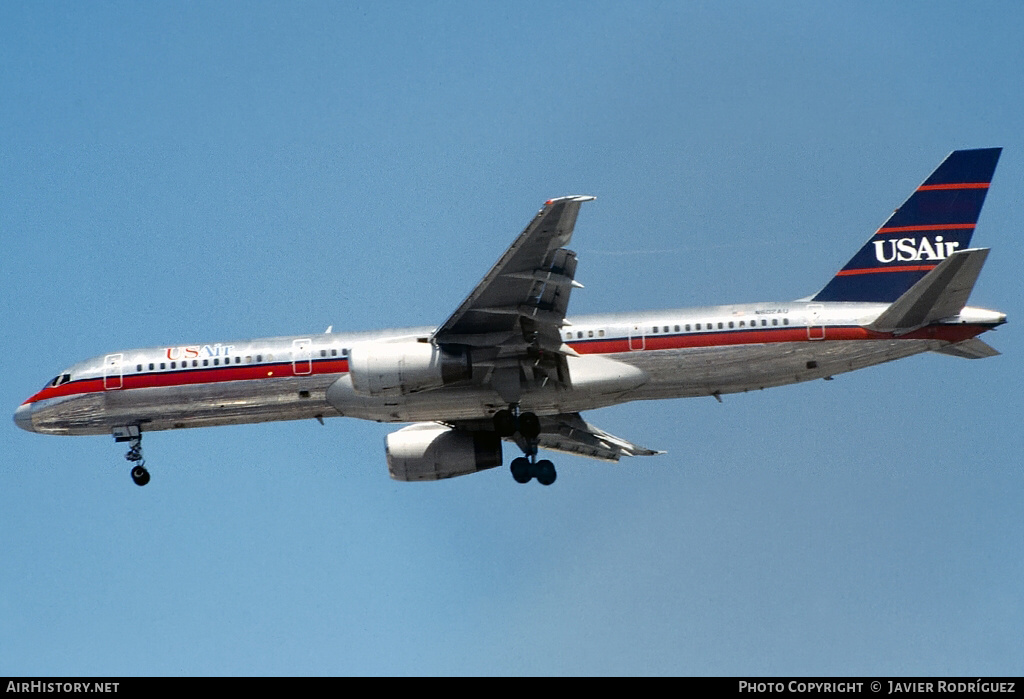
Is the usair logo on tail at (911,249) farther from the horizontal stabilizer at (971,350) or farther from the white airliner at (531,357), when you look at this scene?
the horizontal stabilizer at (971,350)

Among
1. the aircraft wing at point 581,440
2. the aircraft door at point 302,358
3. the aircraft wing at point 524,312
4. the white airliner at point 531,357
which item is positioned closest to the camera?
the aircraft wing at point 524,312

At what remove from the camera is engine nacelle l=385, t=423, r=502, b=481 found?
37156 millimetres

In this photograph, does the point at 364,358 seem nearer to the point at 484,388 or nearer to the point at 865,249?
the point at 484,388

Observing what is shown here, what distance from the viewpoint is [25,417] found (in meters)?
37.1

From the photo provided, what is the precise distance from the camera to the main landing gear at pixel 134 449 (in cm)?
3625

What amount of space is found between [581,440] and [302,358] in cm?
887

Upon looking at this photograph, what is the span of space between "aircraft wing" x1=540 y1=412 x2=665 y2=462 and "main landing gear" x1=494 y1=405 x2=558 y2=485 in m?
3.65

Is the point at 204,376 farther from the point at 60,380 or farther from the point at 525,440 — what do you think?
the point at 525,440

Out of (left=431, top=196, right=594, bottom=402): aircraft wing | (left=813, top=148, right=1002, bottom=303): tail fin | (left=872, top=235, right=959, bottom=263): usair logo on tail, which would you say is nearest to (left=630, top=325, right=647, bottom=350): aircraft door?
(left=431, top=196, right=594, bottom=402): aircraft wing

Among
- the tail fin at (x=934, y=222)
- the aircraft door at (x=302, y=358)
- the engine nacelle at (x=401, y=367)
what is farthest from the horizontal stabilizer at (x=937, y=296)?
the aircraft door at (x=302, y=358)

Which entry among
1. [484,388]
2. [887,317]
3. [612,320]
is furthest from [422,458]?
[887,317]

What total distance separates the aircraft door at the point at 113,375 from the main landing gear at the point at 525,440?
974cm

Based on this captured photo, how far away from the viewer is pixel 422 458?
3741cm
